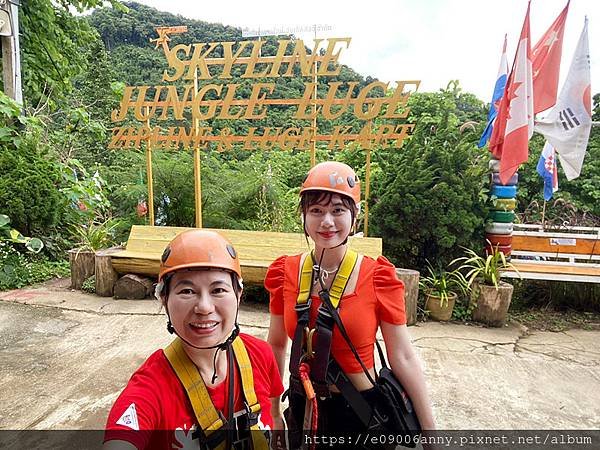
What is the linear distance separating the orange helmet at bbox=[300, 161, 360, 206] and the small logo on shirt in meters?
0.78

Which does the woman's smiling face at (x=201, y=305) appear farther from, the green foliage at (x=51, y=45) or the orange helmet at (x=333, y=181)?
the green foliage at (x=51, y=45)

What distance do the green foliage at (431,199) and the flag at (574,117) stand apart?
0.86 meters

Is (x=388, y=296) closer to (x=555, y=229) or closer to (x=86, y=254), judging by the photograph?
(x=555, y=229)

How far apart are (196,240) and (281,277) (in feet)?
1.66

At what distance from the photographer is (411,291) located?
14.2ft

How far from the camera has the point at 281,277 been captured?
1550 millimetres

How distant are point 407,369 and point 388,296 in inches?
9.7

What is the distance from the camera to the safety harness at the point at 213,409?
1026mm

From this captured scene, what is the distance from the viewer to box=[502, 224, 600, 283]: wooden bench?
4.72m

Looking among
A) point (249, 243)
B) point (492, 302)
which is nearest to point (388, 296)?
point (492, 302)

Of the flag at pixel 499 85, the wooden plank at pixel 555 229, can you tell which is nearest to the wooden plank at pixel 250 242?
the wooden plank at pixel 555 229

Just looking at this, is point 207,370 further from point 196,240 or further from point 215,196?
point 215,196

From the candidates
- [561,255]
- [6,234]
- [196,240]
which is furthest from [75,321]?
[561,255]

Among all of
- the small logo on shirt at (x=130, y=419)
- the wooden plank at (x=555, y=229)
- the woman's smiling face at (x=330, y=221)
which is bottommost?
the small logo on shirt at (x=130, y=419)
